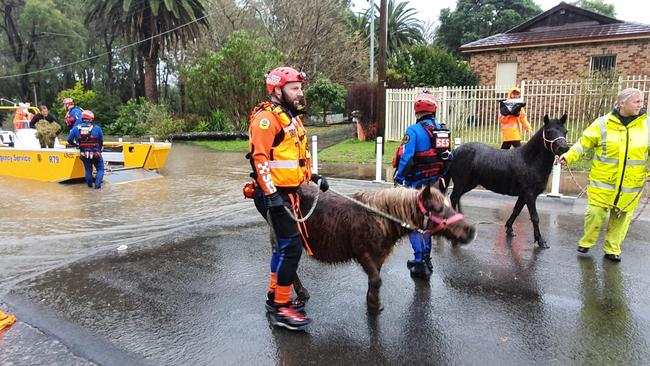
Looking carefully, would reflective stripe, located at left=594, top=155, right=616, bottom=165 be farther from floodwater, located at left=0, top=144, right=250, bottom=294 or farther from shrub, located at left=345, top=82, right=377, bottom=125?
shrub, located at left=345, top=82, right=377, bottom=125

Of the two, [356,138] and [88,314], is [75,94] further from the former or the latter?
[88,314]

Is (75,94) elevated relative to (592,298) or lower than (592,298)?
elevated

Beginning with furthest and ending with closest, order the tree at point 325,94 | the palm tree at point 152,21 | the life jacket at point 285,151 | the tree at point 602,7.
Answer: the tree at point 602,7 < the palm tree at point 152,21 < the tree at point 325,94 < the life jacket at point 285,151

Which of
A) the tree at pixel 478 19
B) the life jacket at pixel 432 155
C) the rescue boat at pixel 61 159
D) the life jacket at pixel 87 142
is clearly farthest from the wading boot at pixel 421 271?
A: the tree at pixel 478 19

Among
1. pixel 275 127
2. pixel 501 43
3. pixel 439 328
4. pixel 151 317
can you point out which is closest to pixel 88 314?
pixel 151 317

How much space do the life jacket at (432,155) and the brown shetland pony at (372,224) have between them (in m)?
0.95

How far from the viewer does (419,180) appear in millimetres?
4766

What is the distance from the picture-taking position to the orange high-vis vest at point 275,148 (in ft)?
11.5

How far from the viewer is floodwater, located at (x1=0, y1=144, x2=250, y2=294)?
5.91m

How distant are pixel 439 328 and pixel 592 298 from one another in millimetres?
1638

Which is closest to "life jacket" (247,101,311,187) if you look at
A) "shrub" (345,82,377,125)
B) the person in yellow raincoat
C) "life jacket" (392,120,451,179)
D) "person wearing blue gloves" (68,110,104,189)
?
"life jacket" (392,120,451,179)

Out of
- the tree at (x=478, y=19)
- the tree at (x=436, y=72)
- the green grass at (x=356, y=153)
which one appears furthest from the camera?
the tree at (x=478, y=19)

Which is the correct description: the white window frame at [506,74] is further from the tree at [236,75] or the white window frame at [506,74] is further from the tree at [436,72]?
the tree at [236,75]

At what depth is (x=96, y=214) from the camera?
7910mm
